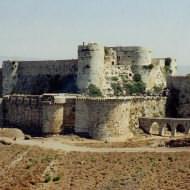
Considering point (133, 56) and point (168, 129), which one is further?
point (133, 56)

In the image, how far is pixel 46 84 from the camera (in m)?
75.2

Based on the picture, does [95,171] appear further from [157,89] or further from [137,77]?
[157,89]

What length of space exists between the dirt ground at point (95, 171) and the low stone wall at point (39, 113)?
8.94 metres

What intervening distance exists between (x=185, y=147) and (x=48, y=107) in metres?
13.4

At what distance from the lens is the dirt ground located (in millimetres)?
43625

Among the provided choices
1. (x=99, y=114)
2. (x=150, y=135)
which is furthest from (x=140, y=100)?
(x=99, y=114)

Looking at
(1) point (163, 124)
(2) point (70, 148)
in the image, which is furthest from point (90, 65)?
(2) point (70, 148)

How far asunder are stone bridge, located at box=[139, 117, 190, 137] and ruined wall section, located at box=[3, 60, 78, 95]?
29.3 feet

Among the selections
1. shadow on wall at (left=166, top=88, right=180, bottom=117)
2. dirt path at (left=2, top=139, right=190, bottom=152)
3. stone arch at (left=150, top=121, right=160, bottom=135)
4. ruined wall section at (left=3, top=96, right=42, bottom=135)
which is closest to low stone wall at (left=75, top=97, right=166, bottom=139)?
stone arch at (left=150, top=121, right=160, bottom=135)

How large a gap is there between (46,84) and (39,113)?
12.5 meters

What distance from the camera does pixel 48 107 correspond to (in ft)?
198

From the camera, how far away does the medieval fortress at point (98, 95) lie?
59094mm

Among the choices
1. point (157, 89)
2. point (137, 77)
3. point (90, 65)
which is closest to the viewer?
point (90, 65)

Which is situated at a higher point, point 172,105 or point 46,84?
point 46,84
